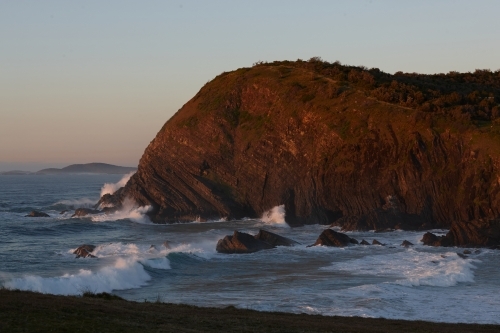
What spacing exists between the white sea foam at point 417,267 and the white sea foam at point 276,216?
67.8 feet

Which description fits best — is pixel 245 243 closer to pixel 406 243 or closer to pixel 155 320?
pixel 406 243

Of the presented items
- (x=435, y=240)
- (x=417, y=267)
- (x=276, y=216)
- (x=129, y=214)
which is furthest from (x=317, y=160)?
(x=417, y=267)

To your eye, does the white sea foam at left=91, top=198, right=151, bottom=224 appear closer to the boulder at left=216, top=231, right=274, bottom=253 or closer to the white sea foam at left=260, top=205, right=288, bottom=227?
the white sea foam at left=260, top=205, right=288, bottom=227

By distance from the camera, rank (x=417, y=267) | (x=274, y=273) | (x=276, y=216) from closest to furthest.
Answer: (x=274, y=273) < (x=417, y=267) < (x=276, y=216)

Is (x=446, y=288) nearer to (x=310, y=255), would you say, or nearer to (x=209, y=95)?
(x=310, y=255)

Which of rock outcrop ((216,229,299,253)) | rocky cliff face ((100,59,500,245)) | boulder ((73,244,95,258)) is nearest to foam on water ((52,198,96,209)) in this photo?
rocky cliff face ((100,59,500,245))

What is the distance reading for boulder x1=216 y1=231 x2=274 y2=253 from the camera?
153 ft

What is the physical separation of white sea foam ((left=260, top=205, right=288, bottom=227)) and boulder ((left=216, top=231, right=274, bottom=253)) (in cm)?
1641

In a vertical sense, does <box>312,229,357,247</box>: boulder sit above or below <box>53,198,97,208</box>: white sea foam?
below

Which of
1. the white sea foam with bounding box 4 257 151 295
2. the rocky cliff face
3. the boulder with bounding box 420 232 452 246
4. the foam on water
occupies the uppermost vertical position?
the rocky cliff face

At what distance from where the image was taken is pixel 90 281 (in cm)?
3519

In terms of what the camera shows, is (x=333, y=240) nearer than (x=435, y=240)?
Yes

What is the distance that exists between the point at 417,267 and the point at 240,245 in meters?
12.0

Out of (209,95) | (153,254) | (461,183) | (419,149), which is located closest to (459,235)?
(461,183)
